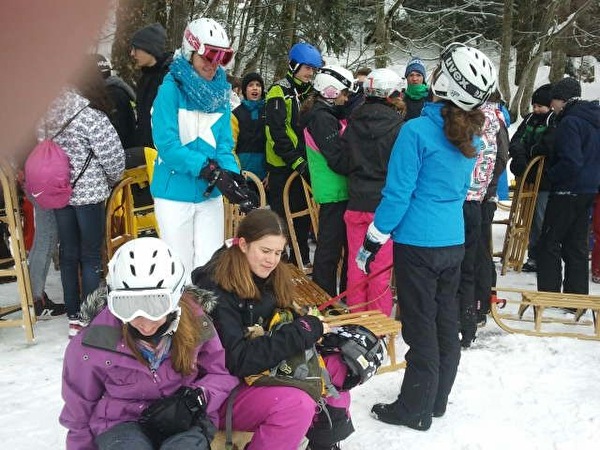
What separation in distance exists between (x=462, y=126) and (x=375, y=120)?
4.20 ft

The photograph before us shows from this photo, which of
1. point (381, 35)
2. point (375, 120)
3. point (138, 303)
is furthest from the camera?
point (381, 35)

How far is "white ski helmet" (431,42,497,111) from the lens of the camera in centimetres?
324

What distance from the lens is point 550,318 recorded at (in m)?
5.25

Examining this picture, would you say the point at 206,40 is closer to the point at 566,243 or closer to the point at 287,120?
the point at 287,120

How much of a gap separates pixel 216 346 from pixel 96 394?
0.53 metres

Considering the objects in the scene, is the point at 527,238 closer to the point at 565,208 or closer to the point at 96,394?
the point at 565,208

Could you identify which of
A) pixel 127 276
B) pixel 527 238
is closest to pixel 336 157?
pixel 127 276

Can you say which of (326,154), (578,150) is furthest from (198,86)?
(578,150)

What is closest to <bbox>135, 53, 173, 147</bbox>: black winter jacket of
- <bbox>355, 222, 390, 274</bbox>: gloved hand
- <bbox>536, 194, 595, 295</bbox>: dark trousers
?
<bbox>355, 222, 390, 274</bbox>: gloved hand

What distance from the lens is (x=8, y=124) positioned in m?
0.35

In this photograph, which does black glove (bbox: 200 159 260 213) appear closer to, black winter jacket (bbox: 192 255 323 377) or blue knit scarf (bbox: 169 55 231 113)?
blue knit scarf (bbox: 169 55 231 113)

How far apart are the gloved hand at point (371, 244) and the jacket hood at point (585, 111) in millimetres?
2758

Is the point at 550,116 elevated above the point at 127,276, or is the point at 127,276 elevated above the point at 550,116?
the point at 550,116

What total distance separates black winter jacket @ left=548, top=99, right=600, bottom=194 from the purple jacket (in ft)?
13.0
